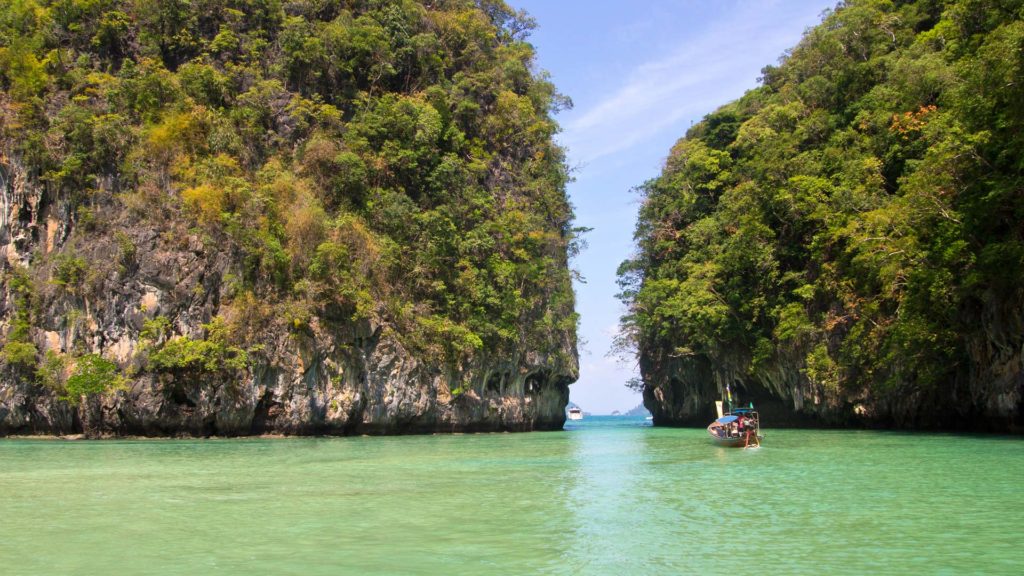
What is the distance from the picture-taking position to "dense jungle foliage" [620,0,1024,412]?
17.8 meters

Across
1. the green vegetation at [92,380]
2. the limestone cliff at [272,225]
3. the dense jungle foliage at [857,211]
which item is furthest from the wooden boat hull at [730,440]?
the green vegetation at [92,380]

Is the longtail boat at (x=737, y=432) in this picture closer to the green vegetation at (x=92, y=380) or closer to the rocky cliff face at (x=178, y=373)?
the rocky cliff face at (x=178, y=373)

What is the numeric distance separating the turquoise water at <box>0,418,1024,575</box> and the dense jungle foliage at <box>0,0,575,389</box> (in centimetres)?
1142

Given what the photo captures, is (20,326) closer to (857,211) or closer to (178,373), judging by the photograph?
(178,373)

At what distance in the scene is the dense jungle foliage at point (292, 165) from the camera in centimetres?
2542

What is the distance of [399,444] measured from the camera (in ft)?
71.9

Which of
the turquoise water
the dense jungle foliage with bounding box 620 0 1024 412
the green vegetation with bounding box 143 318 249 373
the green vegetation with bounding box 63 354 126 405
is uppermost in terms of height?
the dense jungle foliage with bounding box 620 0 1024 412

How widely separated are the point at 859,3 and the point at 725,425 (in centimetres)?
2020

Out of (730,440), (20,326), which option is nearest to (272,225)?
(20,326)

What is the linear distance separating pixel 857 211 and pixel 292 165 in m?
21.0

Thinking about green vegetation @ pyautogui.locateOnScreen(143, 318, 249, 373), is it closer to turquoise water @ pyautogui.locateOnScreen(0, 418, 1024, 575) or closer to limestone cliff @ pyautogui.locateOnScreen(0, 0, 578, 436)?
limestone cliff @ pyautogui.locateOnScreen(0, 0, 578, 436)

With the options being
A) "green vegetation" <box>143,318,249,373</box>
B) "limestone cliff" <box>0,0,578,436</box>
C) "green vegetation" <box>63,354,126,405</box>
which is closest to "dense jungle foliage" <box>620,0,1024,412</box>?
"limestone cliff" <box>0,0,578,436</box>

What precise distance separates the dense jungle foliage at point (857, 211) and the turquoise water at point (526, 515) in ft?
18.3

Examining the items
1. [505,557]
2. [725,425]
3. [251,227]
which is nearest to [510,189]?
[251,227]
